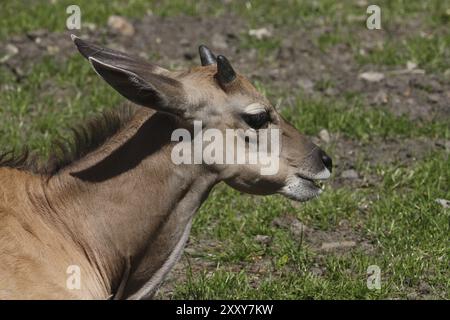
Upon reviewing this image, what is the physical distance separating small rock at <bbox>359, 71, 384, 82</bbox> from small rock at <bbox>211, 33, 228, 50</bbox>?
1624mm

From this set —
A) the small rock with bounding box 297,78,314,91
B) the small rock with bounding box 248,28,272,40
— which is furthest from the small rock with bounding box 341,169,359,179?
the small rock with bounding box 248,28,272,40

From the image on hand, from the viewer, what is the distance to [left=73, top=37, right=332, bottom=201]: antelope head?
706cm

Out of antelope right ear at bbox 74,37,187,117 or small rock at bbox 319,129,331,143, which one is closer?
antelope right ear at bbox 74,37,187,117

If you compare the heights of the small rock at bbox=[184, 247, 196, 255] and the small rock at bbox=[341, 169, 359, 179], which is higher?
the small rock at bbox=[341, 169, 359, 179]

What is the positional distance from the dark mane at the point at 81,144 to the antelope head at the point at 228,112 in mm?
427

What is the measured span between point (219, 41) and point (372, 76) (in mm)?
1841

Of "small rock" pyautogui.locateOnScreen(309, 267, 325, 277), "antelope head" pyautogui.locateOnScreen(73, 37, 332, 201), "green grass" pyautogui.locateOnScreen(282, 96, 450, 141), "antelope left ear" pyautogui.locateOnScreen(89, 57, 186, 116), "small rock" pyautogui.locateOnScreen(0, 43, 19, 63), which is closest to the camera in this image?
"antelope left ear" pyautogui.locateOnScreen(89, 57, 186, 116)

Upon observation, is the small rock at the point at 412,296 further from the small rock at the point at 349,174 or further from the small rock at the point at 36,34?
the small rock at the point at 36,34

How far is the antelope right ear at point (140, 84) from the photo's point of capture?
6.93m

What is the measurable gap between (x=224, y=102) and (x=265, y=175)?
55 centimetres

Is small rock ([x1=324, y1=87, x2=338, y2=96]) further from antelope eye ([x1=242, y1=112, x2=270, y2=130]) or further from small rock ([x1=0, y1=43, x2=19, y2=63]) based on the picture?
antelope eye ([x1=242, y1=112, x2=270, y2=130])

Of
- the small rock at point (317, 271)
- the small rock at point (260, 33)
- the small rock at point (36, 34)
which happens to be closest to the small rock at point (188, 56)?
the small rock at point (260, 33)

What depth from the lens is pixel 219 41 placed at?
12.9m

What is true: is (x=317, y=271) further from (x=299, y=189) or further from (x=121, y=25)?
(x=121, y=25)
